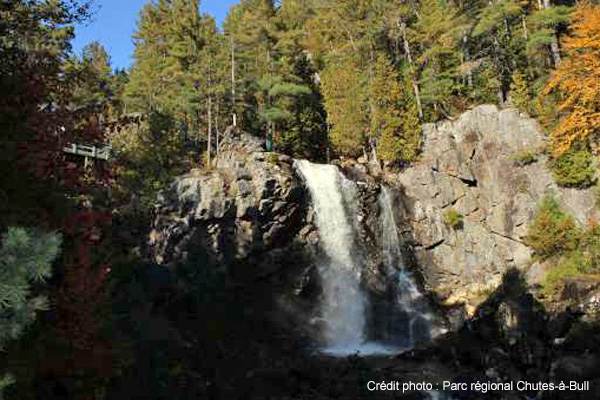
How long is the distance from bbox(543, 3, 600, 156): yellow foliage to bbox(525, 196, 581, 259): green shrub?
126 inches

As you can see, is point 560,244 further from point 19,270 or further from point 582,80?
point 19,270

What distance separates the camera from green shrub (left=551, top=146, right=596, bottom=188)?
2288cm

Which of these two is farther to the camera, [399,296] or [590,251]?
[399,296]

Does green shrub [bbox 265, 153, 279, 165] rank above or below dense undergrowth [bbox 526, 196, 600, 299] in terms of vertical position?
above

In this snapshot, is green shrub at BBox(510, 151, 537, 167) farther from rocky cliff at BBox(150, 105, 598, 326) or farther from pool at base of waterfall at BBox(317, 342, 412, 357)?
pool at base of waterfall at BBox(317, 342, 412, 357)

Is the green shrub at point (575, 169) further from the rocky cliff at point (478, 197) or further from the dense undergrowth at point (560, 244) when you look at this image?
the dense undergrowth at point (560, 244)

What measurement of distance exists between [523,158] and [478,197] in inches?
131

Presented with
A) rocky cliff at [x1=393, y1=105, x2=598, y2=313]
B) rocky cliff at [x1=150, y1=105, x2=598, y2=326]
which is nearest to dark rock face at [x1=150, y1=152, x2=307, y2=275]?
rocky cliff at [x1=150, y1=105, x2=598, y2=326]

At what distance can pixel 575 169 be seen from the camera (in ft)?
75.8

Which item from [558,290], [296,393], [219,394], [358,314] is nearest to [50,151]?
[219,394]

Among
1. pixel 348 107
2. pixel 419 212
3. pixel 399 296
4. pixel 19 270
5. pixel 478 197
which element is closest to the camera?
pixel 19 270

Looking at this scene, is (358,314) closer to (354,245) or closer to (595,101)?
(354,245)

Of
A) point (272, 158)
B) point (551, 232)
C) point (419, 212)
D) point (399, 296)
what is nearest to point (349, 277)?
point (399, 296)

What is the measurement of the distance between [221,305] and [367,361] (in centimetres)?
661
